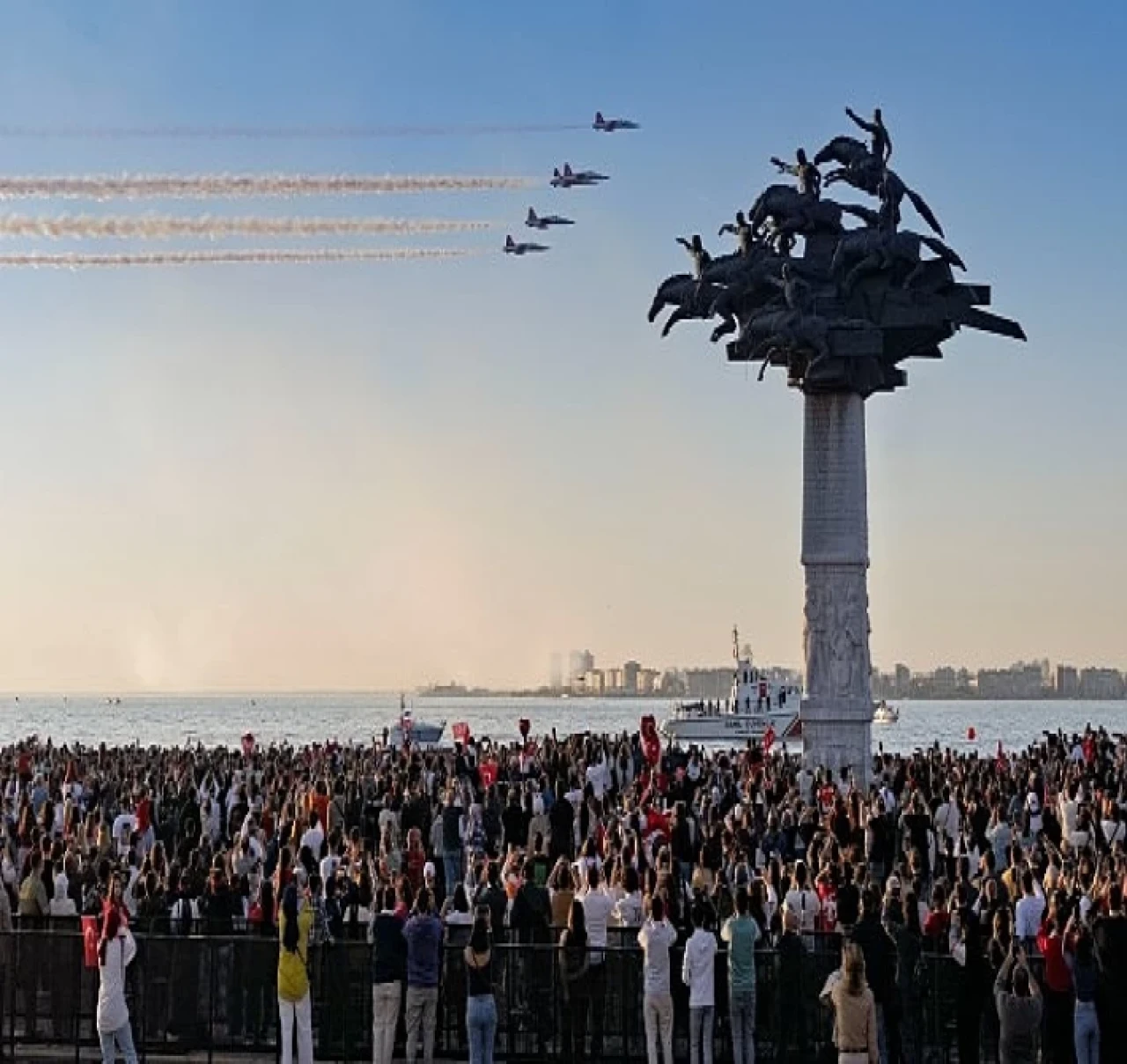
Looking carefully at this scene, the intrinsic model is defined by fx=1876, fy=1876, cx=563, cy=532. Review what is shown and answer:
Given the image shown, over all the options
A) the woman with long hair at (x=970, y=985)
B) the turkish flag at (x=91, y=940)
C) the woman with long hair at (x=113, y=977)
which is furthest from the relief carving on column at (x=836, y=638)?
the woman with long hair at (x=113, y=977)

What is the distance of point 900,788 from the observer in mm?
32781

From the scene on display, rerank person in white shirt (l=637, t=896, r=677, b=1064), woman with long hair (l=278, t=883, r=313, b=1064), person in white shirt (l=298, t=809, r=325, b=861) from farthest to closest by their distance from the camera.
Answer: person in white shirt (l=298, t=809, r=325, b=861)
person in white shirt (l=637, t=896, r=677, b=1064)
woman with long hair (l=278, t=883, r=313, b=1064)

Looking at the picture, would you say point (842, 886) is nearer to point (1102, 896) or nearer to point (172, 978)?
point (1102, 896)

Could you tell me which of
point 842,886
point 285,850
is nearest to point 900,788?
point 842,886

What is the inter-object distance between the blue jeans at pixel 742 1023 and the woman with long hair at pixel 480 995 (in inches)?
83.1

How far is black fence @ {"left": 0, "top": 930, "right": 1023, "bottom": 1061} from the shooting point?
57.0ft

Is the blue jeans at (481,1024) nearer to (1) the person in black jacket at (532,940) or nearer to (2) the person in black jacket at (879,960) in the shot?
(1) the person in black jacket at (532,940)

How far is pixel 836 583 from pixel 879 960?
24700 mm

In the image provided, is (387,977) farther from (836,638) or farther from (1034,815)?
(836,638)

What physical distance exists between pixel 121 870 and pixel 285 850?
471cm

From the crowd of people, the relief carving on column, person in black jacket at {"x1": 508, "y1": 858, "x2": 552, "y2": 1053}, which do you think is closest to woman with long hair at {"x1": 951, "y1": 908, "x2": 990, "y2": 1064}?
the crowd of people

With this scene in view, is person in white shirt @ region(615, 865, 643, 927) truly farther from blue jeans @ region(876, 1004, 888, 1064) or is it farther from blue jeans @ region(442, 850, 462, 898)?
blue jeans @ region(442, 850, 462, 898)

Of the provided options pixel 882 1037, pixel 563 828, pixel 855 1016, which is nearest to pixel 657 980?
pixel 882 1037

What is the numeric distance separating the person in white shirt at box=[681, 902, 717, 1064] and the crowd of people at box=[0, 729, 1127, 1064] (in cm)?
2
